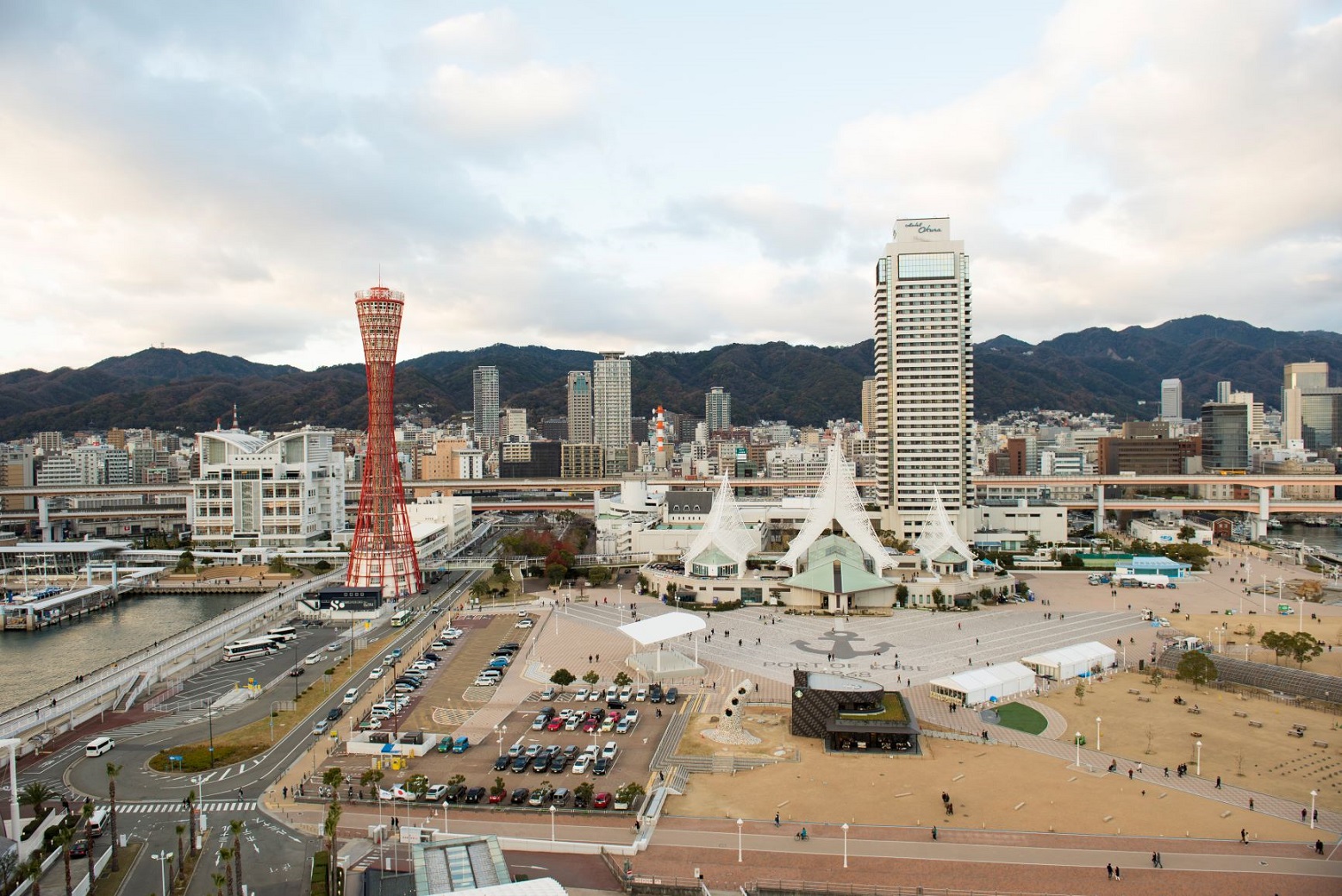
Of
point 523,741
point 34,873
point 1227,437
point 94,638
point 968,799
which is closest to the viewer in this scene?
point 34,873

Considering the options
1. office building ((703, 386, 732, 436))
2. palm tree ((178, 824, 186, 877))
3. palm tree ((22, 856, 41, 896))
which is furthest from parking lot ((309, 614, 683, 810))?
office building ((703, 386, 732, 436))

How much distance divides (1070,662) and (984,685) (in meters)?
4.92

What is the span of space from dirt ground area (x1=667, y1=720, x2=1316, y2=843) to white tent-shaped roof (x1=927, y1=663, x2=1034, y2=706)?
4.17 m

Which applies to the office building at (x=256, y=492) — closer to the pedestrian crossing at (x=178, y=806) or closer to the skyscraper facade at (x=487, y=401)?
the pedestrian crossing at (x=178, y=806)

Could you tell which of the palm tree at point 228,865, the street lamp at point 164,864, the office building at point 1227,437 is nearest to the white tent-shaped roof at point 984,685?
the palm tree at point 228,865

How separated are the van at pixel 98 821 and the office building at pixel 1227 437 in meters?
110

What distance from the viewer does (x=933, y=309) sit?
195 feet

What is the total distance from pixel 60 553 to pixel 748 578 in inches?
1926

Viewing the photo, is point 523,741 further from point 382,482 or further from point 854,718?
point 382,482

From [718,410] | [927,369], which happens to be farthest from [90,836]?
[718,410]

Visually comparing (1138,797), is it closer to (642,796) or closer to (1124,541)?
(642,796)

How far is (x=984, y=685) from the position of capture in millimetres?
27688

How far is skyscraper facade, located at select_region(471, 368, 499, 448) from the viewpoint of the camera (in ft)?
623

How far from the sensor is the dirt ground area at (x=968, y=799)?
62.0ft
